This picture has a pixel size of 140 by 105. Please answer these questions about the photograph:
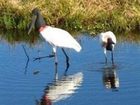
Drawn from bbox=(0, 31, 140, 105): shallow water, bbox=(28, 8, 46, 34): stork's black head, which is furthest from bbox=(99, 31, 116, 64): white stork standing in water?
bbox=(28, 8, 46, 34): stork's black head

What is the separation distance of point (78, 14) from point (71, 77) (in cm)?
587

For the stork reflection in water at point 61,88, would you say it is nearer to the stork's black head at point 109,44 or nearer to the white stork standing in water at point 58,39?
the white stork standing in water at point 58,39

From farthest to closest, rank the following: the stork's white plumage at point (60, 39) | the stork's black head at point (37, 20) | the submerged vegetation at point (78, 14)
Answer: the submerged vegetation at point (78, 14) → the stork's black head at point (37, 20) → the stork's white plumage at point (60, 39)

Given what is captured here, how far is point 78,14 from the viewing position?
18.3 metres

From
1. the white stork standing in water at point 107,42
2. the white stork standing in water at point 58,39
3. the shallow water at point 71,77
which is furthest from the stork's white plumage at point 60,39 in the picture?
the white stork standing in water at point 107,42

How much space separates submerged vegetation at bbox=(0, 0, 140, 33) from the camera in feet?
58.9

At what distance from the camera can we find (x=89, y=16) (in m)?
18.4

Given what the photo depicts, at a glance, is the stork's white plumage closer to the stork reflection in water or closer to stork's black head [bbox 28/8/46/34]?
stork's black head [bbox 28/8/46/34]

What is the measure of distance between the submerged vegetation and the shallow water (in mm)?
1930

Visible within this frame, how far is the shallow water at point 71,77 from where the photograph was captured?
36.6ft

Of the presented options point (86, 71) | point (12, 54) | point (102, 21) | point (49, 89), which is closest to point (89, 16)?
point (102, 21)

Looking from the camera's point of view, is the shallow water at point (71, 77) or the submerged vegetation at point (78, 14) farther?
the submerged vegetation at point (78, 14)

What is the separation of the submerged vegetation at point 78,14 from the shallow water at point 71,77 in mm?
1930

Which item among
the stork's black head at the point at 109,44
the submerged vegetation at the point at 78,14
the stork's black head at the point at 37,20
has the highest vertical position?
the submerged vegetation at the point at 78,14
